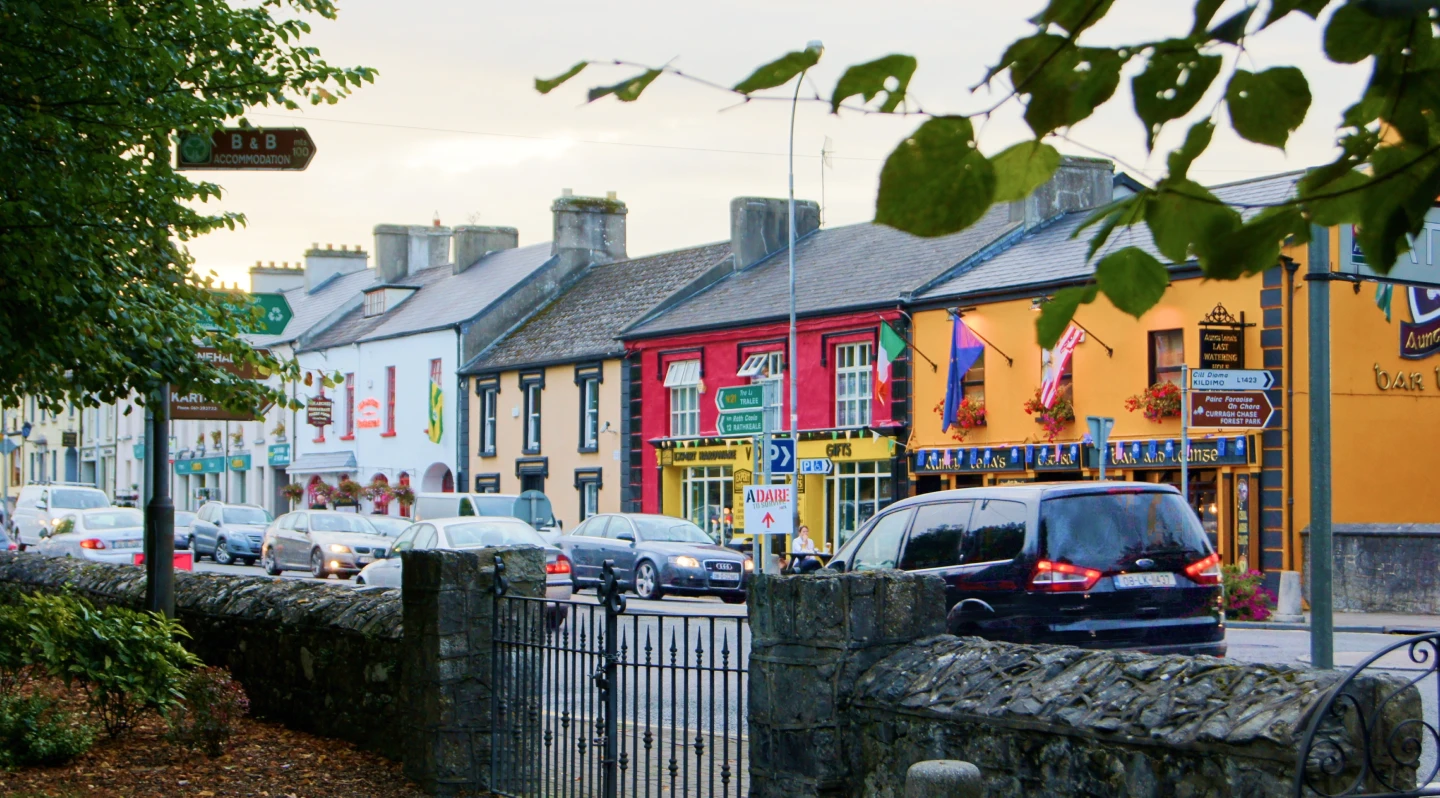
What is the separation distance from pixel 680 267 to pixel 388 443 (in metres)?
13.6

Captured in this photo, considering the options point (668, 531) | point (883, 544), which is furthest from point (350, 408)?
point (883, 544)

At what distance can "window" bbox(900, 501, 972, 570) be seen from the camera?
1133cm

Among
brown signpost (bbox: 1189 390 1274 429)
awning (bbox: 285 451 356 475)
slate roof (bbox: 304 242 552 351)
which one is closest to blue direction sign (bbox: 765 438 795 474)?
brown signpost (bbox: 1189 390 1274 429)

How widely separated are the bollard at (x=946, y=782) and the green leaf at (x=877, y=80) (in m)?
2.15

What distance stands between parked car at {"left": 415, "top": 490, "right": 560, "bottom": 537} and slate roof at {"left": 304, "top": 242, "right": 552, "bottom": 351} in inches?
540

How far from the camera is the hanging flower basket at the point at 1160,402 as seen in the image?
94.4 feet

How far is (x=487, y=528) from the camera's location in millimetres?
23656

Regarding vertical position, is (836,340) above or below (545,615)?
Result: above

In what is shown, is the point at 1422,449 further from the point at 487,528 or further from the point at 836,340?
the point at 487,528

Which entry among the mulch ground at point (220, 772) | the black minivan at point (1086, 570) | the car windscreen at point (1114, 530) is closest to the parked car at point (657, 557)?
the black minivan at point (1086, 570)

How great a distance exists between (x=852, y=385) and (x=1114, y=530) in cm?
2553

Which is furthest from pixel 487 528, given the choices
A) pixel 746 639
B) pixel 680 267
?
pixel 680 267

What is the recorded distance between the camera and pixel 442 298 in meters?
53.8

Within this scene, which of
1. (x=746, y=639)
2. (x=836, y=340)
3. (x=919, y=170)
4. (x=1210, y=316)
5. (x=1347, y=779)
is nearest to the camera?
(x=919, y=170)
